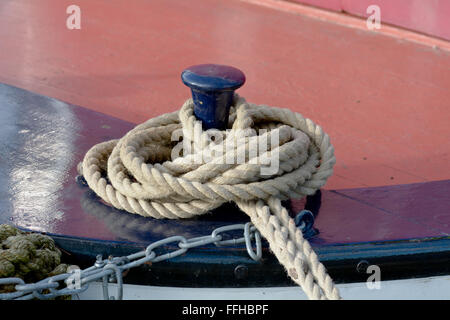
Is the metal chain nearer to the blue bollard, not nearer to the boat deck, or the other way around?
the boat deck

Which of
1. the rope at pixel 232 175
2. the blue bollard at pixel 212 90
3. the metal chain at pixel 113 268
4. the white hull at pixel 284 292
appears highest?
the blue bollard at pixel 212 90

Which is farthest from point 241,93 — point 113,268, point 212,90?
point 113,268

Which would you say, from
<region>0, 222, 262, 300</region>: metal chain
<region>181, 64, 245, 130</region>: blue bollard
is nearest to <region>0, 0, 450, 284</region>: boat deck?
<region>0, 222, 262, 300</region>: metal chain

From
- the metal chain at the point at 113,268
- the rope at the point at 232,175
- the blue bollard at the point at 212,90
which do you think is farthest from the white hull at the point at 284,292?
the blue bollard at the point at 212,90

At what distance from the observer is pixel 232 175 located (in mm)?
1402

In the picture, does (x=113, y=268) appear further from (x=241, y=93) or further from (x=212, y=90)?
(x=241, y=93)

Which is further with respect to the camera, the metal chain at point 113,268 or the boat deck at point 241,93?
the boat deck at point 241,93

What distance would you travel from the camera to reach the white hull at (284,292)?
1.43 meters

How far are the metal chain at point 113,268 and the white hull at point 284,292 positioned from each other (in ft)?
0.18

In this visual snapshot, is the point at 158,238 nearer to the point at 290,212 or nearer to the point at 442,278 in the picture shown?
the point at 290,212

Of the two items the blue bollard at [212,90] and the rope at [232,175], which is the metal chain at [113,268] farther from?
the blue bollard at [212,90]

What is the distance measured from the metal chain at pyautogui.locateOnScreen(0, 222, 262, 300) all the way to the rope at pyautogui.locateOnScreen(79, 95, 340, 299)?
0.05 meters

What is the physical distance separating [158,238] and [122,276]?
0.37 feet

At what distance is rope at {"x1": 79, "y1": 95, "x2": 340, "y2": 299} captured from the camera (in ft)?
4.46
